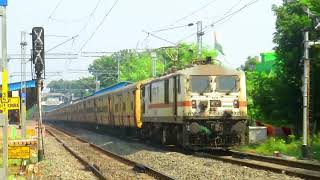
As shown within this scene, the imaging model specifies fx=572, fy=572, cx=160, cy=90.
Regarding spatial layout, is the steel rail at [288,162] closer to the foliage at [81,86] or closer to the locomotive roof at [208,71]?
the locomotive roof at [208,71]

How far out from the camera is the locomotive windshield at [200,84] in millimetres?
21609

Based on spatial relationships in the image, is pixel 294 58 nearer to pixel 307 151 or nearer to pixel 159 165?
pixel 307 151

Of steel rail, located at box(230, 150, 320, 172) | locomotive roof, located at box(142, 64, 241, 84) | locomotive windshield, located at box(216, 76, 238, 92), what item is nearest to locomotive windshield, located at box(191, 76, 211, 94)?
locomotive roof, located at box(142, 64, 241, 84)

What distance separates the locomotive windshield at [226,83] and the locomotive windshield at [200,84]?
0.39 meters

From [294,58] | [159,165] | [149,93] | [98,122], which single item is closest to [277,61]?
Answer: [294,58]

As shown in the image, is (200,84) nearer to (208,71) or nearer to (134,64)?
(208,71)

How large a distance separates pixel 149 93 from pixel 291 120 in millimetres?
7718

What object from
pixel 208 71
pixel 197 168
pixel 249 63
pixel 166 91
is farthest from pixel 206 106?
pixel 249 63

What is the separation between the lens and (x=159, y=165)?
18438 mm

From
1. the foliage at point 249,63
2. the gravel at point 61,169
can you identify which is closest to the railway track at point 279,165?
the gravel at point 61,169

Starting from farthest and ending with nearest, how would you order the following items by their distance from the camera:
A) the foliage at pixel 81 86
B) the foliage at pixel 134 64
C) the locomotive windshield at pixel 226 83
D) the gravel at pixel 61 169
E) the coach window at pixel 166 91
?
the foliage at pixel 81 86, the foliage at pixel 134 64, the coach window at pixel 166 91, the locomotive windshield at pixel 226 83, the gravel at pixel 61 169

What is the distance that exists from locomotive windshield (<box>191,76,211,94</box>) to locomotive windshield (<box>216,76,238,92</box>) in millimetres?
385

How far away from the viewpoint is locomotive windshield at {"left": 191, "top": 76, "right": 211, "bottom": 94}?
21609mm

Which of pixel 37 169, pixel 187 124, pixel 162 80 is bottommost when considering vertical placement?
pixel 37 169
